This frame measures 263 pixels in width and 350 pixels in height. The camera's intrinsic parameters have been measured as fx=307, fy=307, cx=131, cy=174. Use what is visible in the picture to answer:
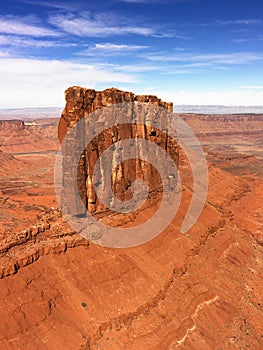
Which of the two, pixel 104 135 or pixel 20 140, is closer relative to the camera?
pixel 104 135

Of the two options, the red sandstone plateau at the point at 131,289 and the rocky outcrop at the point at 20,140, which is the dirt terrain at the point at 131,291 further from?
the rocky outcrop at the point at 20,140

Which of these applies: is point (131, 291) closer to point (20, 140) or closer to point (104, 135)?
point (104, 135)

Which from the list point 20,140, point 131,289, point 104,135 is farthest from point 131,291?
point 20,140

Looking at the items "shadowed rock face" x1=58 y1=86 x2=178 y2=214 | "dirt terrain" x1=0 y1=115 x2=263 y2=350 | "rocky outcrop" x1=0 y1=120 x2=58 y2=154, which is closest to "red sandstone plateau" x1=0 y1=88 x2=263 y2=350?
"dirt terrain" x1=0 y1=115 x2=263 y2=350

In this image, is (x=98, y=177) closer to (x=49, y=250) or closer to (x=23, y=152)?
(x=49, y=250)

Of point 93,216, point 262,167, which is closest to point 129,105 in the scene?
point 93,216

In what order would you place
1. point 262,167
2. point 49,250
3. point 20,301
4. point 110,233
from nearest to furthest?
point 20,301
point 49,250
point 110,233
point 262,167

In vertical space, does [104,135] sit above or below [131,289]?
above

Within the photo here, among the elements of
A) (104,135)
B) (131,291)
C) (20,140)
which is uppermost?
(104,135)

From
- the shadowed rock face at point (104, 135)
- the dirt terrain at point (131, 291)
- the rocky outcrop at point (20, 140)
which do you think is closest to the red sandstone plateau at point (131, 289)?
the dirt terrain at point (131, 291)
